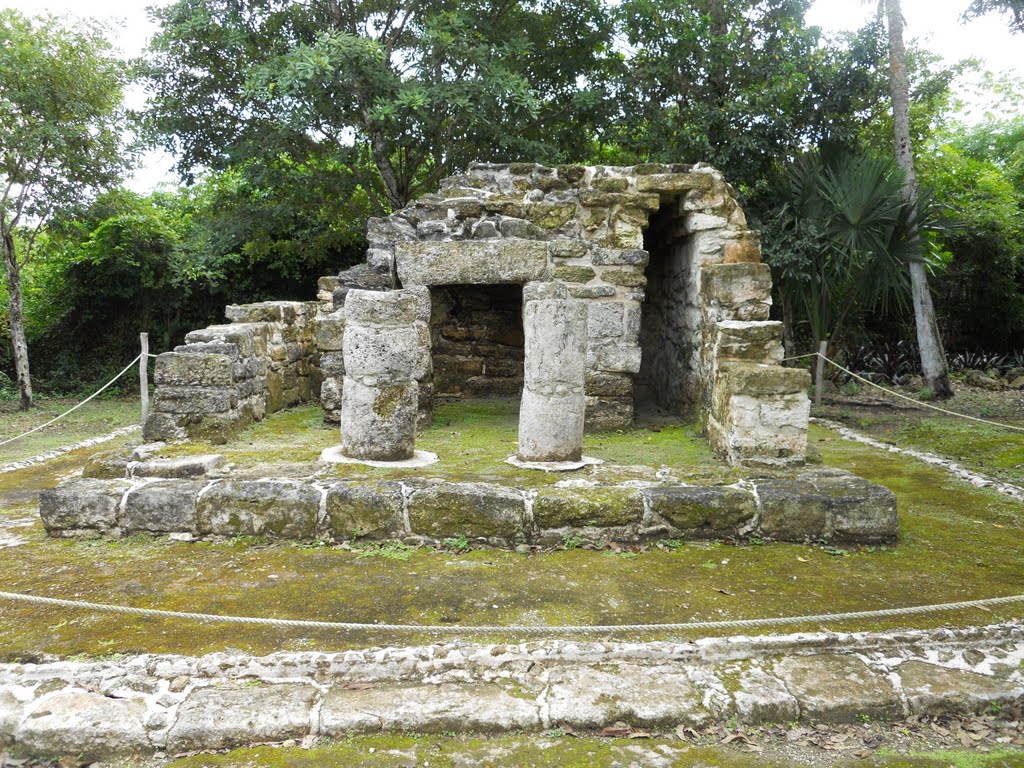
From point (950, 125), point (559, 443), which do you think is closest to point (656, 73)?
point (559, 443)

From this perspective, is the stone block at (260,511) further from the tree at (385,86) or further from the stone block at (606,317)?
the tree at (385,86)

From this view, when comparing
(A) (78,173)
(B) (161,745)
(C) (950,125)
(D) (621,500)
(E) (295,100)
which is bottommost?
(B) (161,745)

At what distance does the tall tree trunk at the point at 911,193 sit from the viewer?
34.4 feet

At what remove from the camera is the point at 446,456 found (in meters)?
5.94

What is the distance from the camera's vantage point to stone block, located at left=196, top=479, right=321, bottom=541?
467cm

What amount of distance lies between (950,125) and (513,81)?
15.8m

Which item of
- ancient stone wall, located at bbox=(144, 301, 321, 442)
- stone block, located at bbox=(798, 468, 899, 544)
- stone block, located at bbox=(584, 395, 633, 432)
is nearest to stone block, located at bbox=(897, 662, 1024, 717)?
stone block, located at bbox=(798, 468, 899, 544)

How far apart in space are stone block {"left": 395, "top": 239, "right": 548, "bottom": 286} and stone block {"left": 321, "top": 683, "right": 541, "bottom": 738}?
14.8 ft

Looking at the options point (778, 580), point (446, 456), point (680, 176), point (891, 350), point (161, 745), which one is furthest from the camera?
point (891, 350)

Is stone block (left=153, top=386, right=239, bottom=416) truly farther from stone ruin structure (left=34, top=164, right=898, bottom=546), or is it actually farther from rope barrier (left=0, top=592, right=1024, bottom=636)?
rope barrier (left=0, top=592, right=1024, bottom=636)

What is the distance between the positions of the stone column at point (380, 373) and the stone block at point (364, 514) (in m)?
0.84

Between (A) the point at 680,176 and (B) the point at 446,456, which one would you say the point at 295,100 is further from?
(B) the point at 446,456

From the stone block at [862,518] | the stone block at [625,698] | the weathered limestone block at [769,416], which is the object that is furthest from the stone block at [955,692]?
the weathered limestone block at [769,416]

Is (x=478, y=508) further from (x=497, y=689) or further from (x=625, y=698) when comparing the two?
(x=625, y=698)
